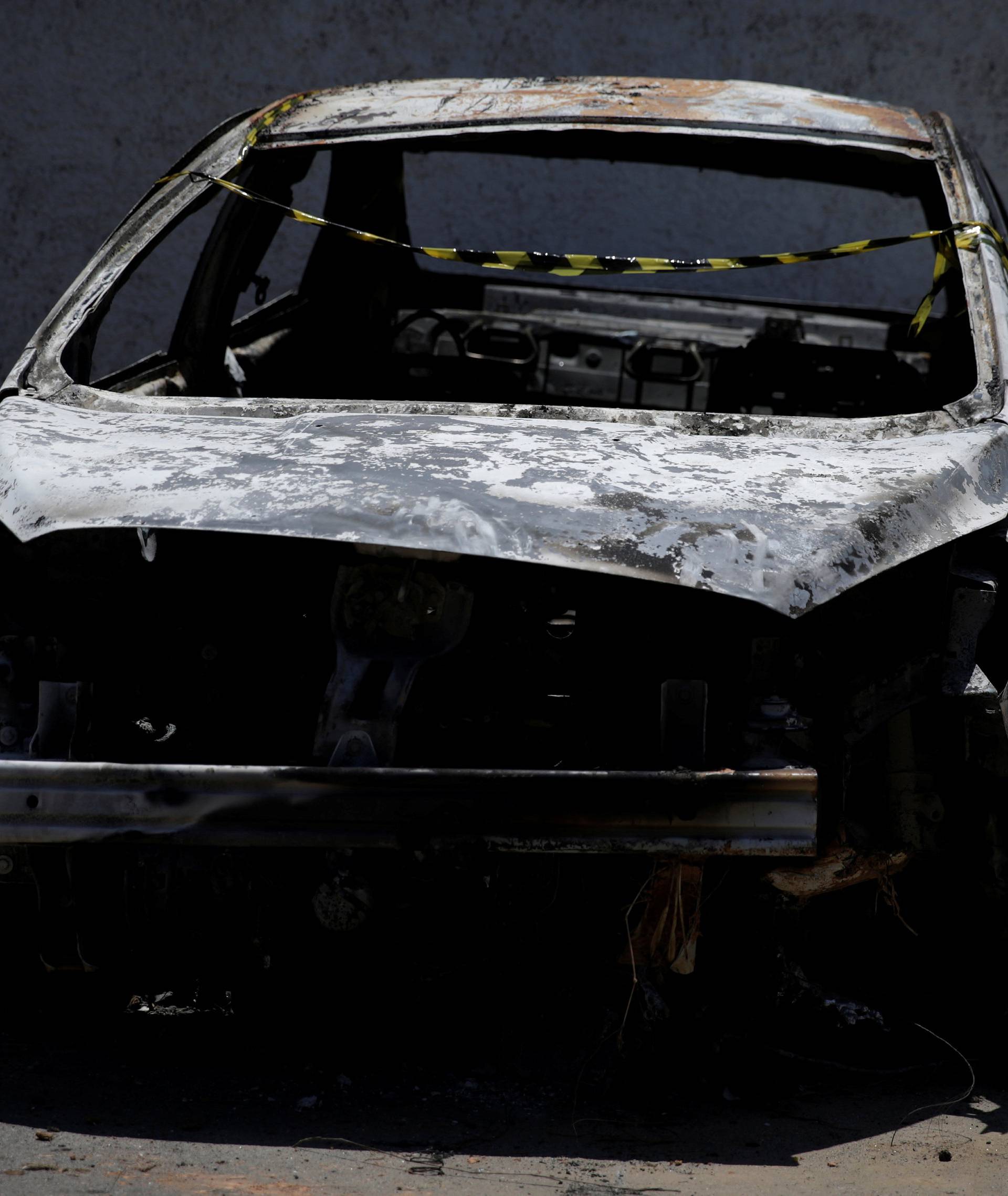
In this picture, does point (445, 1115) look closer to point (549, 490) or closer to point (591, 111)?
point (549, 490)

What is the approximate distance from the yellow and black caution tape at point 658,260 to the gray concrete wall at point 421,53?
3261mm

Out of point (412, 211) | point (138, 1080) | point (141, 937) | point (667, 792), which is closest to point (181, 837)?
point (141, 937)

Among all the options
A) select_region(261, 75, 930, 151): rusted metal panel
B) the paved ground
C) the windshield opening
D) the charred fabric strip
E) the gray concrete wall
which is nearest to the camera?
the paved ground

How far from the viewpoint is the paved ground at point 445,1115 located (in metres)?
2.20

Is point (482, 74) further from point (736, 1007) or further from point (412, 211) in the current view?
point (736, 1007)

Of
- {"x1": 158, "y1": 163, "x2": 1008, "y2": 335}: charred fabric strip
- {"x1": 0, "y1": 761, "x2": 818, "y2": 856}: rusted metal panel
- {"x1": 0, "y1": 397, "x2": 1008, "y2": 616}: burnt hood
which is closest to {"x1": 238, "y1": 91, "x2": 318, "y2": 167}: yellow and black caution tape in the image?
{"x1": 158, "y1": 163, "x2": 1008, "y2": 335}: charred fabric strip

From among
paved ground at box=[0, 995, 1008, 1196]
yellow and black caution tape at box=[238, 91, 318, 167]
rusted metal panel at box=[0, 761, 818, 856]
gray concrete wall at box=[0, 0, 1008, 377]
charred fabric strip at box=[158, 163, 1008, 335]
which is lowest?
paved ground at box=[0, 995, 1008, 1196]

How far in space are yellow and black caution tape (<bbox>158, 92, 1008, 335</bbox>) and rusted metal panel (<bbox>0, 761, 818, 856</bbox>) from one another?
5.08ft

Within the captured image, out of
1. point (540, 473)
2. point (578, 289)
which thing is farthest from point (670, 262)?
point (578, 289)

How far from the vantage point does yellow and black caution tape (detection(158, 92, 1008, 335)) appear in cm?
327

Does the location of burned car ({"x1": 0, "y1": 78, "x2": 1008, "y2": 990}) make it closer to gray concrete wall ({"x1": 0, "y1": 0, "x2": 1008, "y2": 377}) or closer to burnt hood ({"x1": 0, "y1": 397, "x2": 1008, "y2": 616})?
burnt hood ({"x1": 0, "y1": 397, "x2": 1008, "y2": 616})

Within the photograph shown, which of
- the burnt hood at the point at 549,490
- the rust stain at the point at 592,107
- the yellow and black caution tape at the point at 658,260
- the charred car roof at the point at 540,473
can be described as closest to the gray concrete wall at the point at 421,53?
the rust stain at the point at 592,107

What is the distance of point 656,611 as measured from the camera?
8.46 ft

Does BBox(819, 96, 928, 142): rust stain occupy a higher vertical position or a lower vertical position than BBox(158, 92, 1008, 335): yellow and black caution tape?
higher
